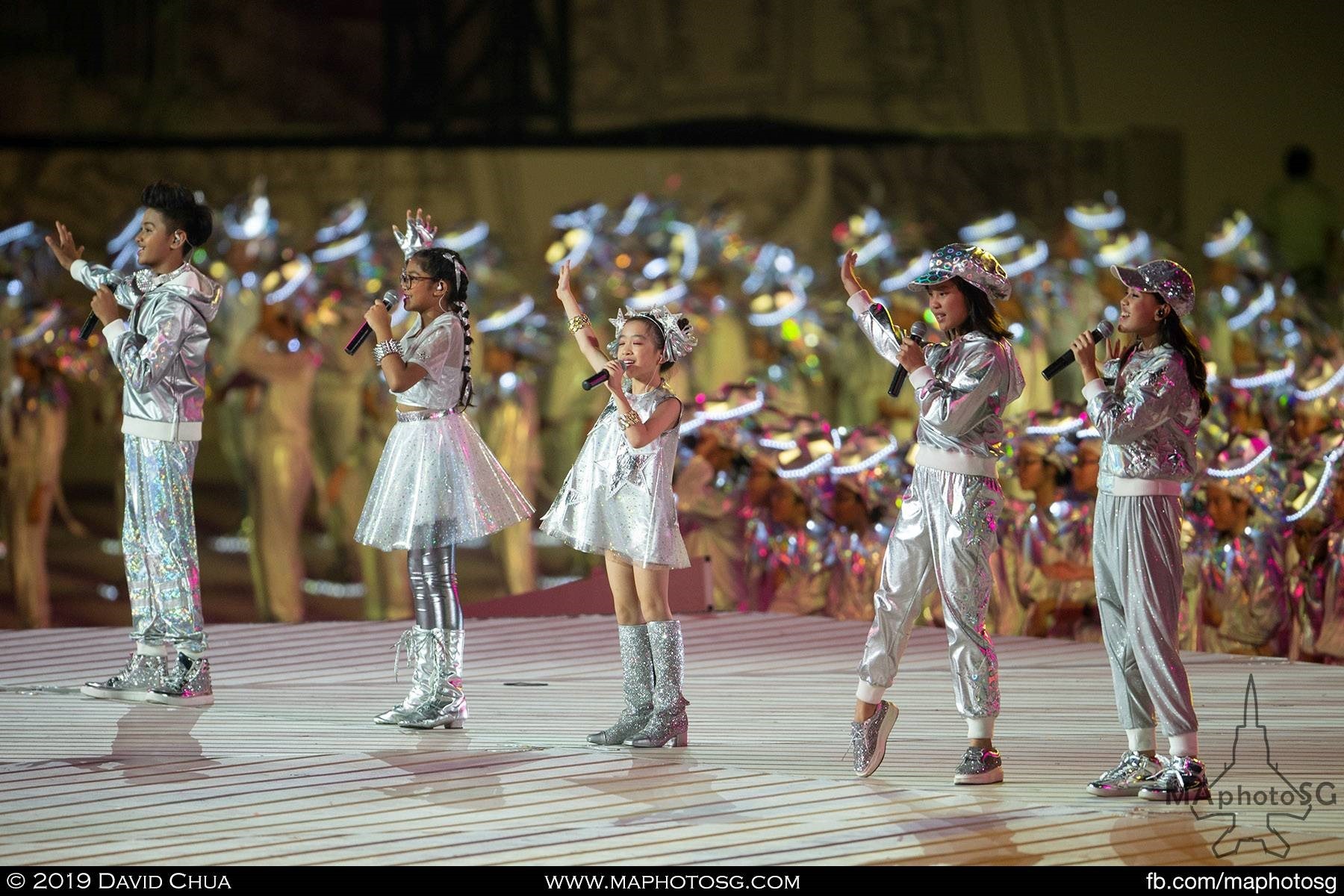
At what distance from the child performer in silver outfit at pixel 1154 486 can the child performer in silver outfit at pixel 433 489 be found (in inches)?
62.8

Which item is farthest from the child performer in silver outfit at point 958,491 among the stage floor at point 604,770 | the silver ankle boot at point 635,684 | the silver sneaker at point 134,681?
the silver sneaker at point 134,681

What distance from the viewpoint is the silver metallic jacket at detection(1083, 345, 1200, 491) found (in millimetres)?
3818

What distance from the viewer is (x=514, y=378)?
345 inches

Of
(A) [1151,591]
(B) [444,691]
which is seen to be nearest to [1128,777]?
(A) [1151,591]

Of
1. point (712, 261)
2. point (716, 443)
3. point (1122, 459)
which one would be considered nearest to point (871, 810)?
point (1122, 459)

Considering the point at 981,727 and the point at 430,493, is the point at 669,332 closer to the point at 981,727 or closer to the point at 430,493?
the point at 430,493

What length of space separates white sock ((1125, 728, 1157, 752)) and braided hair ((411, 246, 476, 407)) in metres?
1.83

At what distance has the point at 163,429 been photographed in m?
4.88

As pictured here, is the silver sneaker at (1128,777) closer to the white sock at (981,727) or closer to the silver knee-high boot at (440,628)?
the white sock at (981,727)

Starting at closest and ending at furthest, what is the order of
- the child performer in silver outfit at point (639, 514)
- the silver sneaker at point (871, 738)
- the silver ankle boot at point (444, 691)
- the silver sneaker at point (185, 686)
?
1. the silver sneaker at point (871, 738)
2. the child performer in silver outfit at point (639, 514)
3. the silver ankle boot at point (444, 691)
4. the silver sneaker at point (185, 686)

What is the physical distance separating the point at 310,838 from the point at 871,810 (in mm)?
1137

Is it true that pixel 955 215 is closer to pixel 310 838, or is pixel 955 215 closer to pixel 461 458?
pixel 461 458

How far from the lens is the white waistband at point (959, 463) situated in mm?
4008
